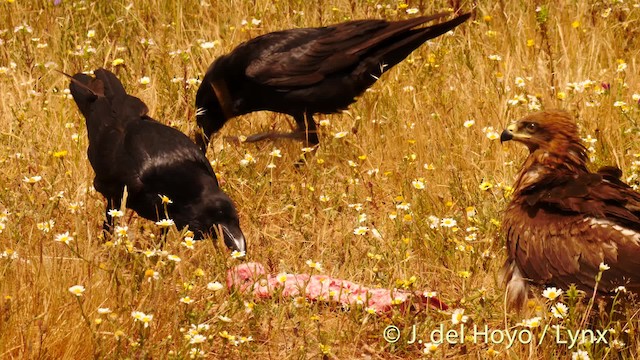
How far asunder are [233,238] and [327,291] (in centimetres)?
68

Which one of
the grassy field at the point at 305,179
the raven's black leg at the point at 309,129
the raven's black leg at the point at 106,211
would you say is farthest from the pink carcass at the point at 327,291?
the raven's black leg at the point at 309,129

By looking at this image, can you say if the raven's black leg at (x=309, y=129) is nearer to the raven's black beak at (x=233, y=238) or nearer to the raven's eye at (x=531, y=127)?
the raven's black beak at (x=233, y=238)

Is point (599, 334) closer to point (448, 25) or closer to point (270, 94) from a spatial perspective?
point (448, 25)

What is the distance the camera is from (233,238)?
18.3 feet

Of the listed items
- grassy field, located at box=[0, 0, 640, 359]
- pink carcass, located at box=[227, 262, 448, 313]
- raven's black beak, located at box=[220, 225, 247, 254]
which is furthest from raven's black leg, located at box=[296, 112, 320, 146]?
pink carcass, located at box=[227, 262, 448, 313]

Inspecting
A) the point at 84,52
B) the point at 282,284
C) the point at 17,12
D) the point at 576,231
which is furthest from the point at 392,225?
the point at 17,12

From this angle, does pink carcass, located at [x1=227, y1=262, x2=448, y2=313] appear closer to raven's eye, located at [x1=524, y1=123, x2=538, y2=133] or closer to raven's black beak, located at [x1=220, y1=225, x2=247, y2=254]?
raven's black beak, located at [x1=220, y1=225, x2=247, y2=254]

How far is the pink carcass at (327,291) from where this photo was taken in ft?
15.7

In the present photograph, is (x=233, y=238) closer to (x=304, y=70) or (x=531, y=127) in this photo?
(x=531, y=127)

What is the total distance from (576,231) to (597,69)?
10.5 ft

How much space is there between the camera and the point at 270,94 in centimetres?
788

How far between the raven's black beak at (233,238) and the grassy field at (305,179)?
14 centimetres

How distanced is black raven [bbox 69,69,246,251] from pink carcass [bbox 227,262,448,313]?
0.84 ft

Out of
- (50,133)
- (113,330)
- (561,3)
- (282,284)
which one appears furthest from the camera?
(561,3)
